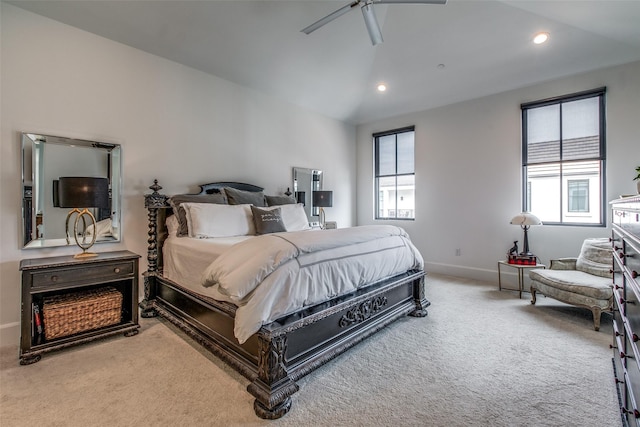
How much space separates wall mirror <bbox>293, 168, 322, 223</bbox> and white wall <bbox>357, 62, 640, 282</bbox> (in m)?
1.73

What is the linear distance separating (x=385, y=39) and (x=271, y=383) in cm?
427

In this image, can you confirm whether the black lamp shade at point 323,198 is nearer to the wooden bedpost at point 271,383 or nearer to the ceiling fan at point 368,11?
the ceiling fan at point 368,11

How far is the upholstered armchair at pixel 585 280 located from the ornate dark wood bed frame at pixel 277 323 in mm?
1443

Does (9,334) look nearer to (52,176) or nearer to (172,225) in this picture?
(52,176)

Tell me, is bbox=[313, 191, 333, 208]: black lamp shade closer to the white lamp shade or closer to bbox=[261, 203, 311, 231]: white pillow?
bbox=[261, 203, 311, 231]: white pillow

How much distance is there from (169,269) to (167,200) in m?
0.82

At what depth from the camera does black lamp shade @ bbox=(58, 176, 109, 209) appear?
2.51 m

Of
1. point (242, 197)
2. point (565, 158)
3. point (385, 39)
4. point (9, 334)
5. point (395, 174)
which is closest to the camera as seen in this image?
point (9, 334)

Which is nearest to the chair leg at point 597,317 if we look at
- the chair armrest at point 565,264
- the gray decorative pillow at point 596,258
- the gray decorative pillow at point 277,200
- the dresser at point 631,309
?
the gray decorative pillow at point 596,258

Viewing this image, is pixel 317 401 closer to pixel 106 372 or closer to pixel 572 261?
pixel 106 372

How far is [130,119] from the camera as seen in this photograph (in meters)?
3.32

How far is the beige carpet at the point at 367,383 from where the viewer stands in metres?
1.69

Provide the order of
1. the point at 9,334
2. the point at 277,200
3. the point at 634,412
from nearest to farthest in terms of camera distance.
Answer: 1. the point at 634,412
2. the point at 9,334
3. the point at 277,200

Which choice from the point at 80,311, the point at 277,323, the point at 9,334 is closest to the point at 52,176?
the point at 80,311
